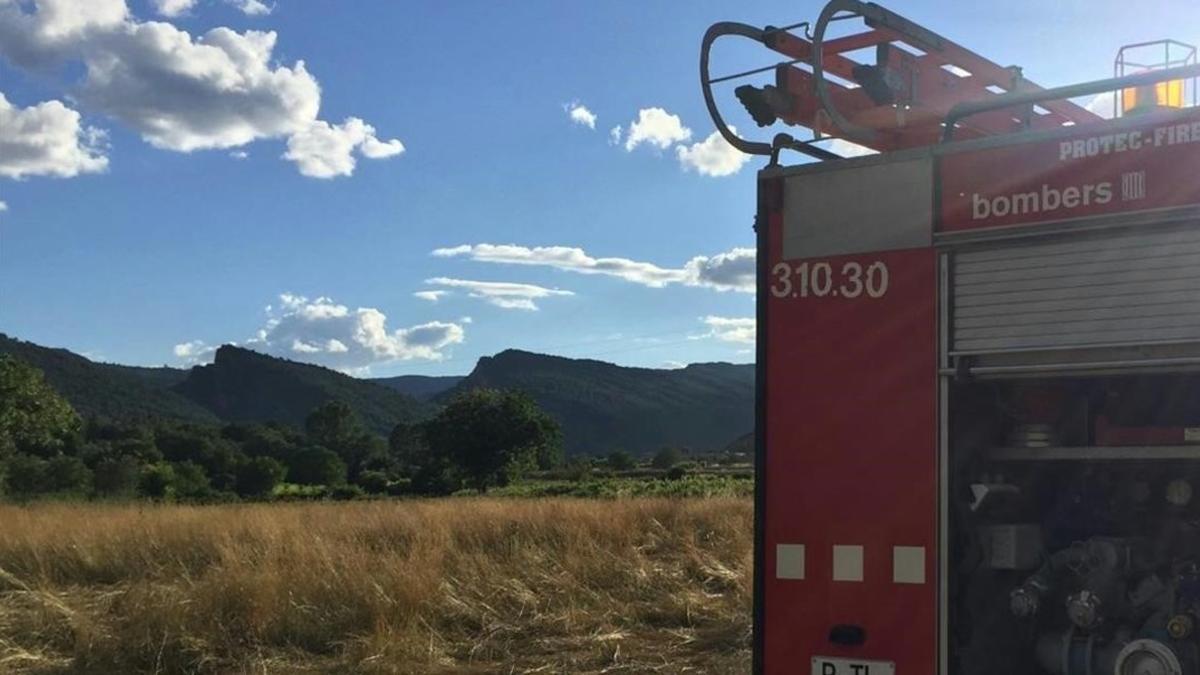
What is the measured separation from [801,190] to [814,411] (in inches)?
27.4

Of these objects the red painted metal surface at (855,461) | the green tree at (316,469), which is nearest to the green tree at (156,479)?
the green tree at (316,469)

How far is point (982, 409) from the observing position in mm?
3699

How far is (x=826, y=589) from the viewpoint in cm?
368

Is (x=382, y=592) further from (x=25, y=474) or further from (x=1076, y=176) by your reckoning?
(x=25, y=474)

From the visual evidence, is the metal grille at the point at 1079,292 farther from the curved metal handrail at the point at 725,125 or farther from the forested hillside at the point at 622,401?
the forested hillside at the point at 622,401

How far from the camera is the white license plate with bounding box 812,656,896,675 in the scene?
3.55m

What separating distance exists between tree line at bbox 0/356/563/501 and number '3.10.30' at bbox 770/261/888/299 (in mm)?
28140

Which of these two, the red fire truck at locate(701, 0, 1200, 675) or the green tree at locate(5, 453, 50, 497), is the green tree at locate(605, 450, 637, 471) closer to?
the green tree at locate(5, 453, 50, 497)

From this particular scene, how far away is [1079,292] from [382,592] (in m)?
7.53

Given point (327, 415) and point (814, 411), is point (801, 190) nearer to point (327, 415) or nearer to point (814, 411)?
point (814, 411)

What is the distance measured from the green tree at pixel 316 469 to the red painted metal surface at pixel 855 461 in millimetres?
52200

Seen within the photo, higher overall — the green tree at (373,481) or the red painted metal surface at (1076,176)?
the red painted metal surface at (1076,176)

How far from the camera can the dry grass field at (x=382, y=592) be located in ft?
28.9

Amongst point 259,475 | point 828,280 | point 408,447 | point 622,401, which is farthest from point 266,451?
point 622,401
